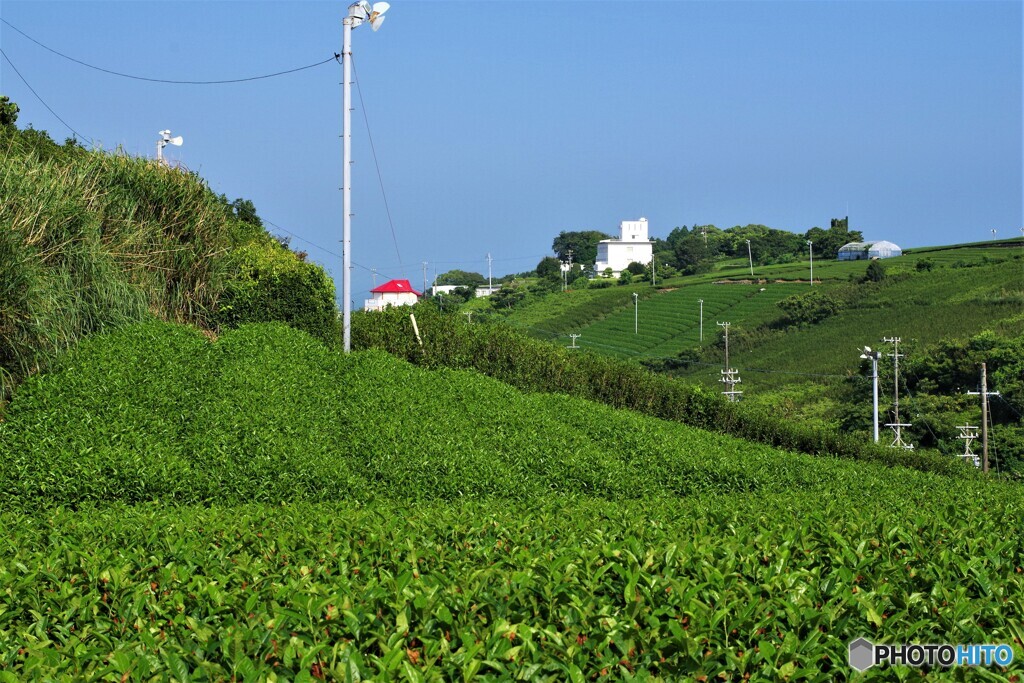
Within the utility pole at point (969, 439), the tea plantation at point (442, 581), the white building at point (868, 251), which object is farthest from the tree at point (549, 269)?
the tea plantation at point (442, 581)

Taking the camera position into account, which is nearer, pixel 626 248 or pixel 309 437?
pixel 309 437

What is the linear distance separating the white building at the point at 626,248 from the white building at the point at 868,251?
3092 cm

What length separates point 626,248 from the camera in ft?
384

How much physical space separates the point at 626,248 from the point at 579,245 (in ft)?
22.4

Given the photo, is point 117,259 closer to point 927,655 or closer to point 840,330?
point 927,655

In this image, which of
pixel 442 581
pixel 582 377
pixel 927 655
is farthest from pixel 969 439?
pixel 442 581

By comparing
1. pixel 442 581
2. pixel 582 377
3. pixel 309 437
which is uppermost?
pixel 582 377

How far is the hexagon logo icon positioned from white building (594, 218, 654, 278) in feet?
351

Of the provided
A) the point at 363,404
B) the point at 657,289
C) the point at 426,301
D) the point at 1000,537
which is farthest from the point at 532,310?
the point at 1000,537

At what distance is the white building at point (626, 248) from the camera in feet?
378

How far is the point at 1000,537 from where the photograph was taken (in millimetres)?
Answer: 5902

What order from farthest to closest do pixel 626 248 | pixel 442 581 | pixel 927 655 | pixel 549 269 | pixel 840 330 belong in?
pixel 626 248
pixel 549 269
pixel 840 330
pixel 442 581
pixel 927 655

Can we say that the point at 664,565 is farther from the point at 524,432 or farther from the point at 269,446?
the point at 524,432

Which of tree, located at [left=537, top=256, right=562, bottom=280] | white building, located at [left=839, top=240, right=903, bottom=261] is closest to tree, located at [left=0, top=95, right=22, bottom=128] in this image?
tree, located at [left=537, top=256, right=562, bottom=280]
